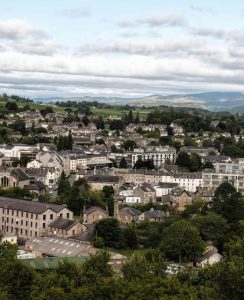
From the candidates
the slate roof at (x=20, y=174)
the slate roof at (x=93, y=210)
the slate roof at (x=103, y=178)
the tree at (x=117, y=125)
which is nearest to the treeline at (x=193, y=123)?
the tree at (x=117, y=125)

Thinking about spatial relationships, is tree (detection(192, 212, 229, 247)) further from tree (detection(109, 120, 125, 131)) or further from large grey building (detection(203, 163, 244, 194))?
tree (detection(109, 120, 125, 131))

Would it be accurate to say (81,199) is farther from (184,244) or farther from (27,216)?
(184,244)

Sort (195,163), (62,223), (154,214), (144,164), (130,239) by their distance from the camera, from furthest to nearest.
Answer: (195,163) → (144,164) → (154,214) → (62,223) → (130,239)

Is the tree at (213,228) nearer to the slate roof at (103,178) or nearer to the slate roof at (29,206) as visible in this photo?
the slate roof at (29,206)

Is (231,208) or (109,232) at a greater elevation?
(231,208)

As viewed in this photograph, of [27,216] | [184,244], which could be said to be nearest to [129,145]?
[27,216]

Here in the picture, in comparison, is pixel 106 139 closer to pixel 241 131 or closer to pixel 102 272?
pixel 241 131

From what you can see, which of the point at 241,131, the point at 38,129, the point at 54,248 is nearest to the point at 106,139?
the point at 38,129
